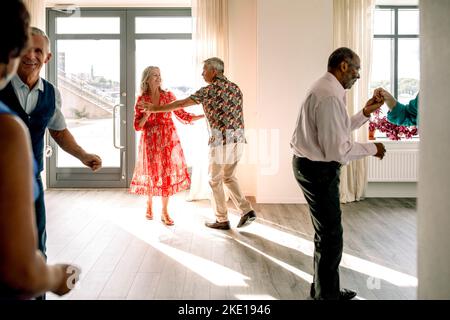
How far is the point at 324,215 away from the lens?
9.11 ft

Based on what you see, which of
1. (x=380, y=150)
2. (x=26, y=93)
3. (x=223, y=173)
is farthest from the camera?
(x=223, y=173)

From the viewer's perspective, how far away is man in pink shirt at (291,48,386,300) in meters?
2.64

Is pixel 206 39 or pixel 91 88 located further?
pixel 91 88

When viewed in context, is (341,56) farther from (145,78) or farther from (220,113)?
(145,78)

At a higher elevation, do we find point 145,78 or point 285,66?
point 285,66

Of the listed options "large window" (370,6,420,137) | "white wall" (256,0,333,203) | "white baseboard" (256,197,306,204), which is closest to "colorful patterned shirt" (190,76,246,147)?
"white wall" (256,0,333,203)

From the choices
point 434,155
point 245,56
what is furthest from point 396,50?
point 434,155

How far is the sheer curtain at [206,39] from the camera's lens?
6383 mm

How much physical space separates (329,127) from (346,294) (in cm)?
104

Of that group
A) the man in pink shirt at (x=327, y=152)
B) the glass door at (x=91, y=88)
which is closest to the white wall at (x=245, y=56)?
the glass door at (x=91, y=88)

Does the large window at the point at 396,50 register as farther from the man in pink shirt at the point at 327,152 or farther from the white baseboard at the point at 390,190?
the man in pink shirt at the point at 327,152

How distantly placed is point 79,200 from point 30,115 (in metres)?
4.42

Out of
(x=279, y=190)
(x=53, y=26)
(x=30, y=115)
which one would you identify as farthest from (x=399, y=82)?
(x=30, y=115)
